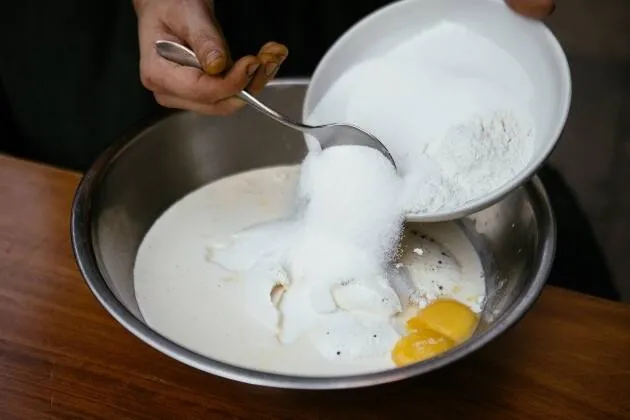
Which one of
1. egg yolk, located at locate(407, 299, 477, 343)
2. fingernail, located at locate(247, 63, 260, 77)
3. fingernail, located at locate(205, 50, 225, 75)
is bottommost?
egg yolk, located at locate(407, 299, 477, 343)

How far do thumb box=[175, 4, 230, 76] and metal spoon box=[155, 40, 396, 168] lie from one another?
16 mm

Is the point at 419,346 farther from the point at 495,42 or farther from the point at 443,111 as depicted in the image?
the point at 495,42

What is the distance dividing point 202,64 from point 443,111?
0.93 feet

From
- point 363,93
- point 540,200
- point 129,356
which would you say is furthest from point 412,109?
point 129,356

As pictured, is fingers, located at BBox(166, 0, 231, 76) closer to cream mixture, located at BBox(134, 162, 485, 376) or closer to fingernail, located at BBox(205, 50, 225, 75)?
fingernail, located at BBox(205, 50, 225, 75)

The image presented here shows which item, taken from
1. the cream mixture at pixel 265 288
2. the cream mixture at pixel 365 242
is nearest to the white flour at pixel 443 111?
the cream mixture at pixel 365 242

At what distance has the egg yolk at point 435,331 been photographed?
85 centimetres

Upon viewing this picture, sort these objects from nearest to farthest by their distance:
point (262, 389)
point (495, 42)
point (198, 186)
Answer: point (262, 389) < point (495, 42) < point (198, 186)

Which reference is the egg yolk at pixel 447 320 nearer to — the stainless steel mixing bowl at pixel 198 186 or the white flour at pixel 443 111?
the stainless steel mixing bowl at pixel 198 186

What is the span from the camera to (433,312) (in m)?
0.90

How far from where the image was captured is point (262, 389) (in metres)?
0.73

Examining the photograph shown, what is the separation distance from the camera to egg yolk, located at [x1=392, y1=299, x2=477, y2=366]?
849mm

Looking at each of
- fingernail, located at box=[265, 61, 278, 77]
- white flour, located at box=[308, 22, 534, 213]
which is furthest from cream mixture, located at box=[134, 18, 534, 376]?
fingernail, located at box=[265, 61, 278, 77]

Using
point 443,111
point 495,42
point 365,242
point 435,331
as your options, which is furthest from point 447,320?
point 495,42
